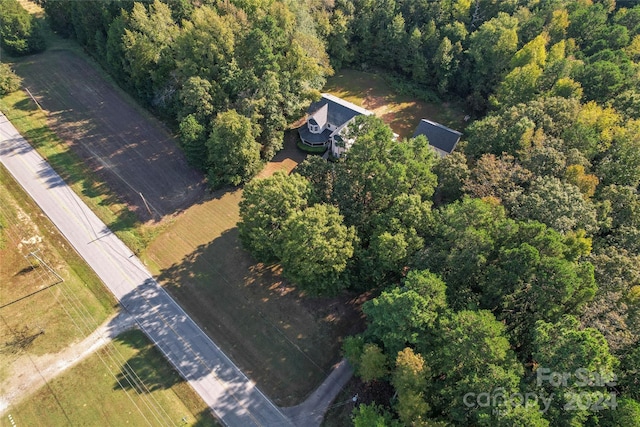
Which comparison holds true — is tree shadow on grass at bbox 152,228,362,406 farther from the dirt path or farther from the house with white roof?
the house with white roof

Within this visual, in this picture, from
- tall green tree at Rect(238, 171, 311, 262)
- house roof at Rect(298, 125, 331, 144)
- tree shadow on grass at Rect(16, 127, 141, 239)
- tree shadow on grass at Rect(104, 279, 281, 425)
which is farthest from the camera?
house roof at Rect(298, 125, 331, 144)

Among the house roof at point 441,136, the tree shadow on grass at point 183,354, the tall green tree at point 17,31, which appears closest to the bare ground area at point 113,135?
the tall green tree at point 17,31

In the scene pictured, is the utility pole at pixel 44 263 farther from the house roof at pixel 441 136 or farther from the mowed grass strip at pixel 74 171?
the house roof at pixel 441 136

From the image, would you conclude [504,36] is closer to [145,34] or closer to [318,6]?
[318,6]

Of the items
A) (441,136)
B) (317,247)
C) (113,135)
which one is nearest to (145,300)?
(317,247)

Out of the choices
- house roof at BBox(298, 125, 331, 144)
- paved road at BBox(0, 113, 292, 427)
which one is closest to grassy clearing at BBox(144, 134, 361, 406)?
paved road at BBox(0, 113, 292, 427)

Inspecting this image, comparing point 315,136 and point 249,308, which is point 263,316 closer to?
point 249,308

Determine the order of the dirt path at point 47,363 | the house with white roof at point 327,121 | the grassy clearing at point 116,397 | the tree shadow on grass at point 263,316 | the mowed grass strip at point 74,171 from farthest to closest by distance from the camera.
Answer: the house with white roof at point 327,121 → the mowed grass strip at point 74,171 → the tree shadow on grass at point 263,316 → the dirt path at point 47,363 → the grassy clearing at point 116,397

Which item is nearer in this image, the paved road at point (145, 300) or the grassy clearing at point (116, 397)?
the grassy clearing at point (116, 397)
